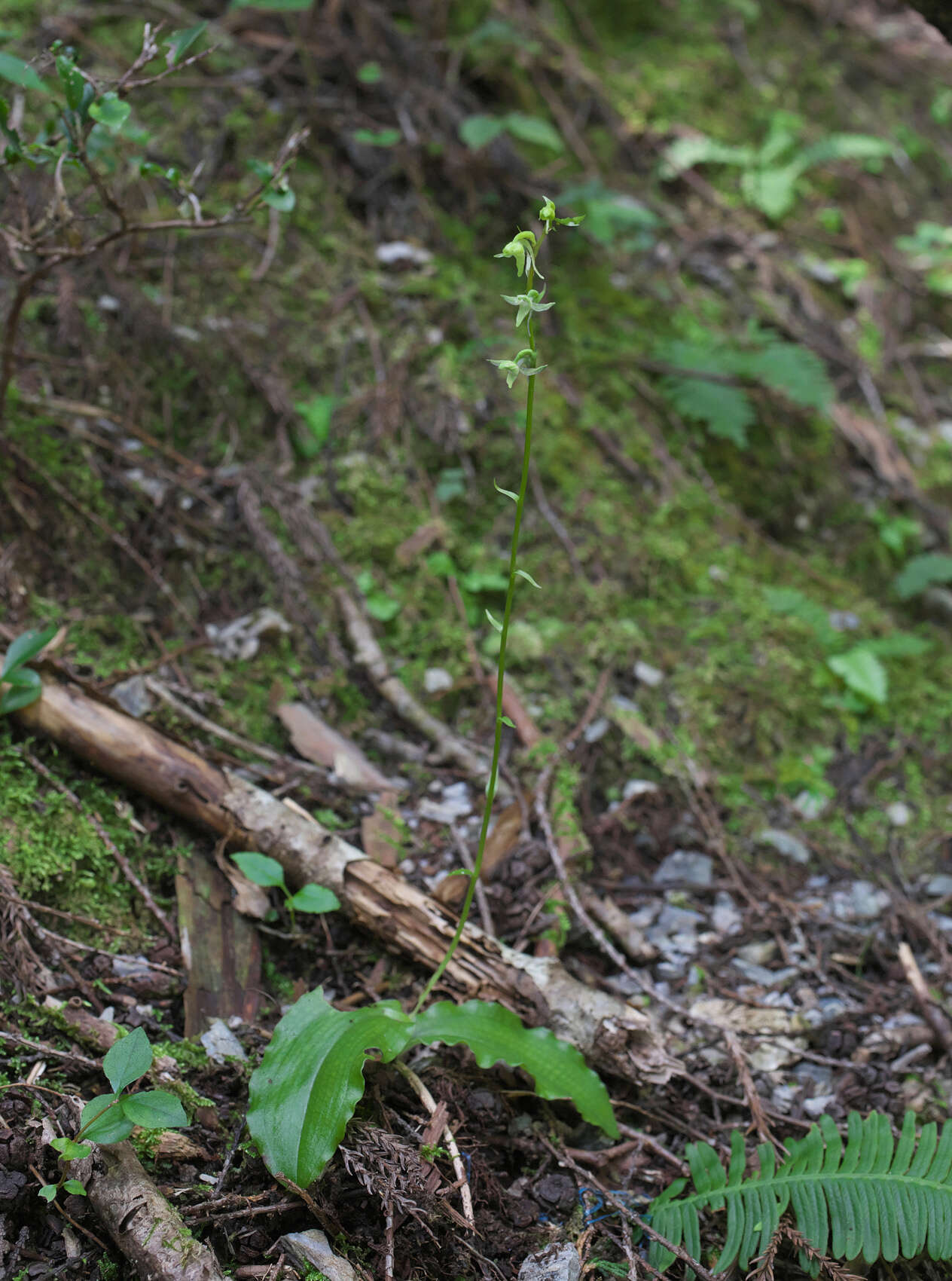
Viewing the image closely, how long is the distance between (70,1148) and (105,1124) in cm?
7

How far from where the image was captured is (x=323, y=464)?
382cm

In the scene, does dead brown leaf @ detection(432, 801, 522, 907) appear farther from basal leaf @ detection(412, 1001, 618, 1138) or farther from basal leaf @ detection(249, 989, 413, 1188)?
basal leaf @ detection(249, 989, 413, 1188)

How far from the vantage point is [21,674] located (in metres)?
2.43

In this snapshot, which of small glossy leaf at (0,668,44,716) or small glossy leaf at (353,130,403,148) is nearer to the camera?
small glossy leaf at (0,668,44,716)

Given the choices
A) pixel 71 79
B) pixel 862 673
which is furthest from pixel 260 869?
pixel 862 673

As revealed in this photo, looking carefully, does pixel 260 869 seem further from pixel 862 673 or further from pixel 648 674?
pixel 862 673

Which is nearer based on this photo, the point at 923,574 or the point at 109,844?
the point at 109,844

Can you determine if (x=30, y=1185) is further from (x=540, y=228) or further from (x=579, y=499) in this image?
(x=540, y=228)

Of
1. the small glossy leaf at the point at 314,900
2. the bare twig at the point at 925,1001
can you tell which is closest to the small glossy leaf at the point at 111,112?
the small glossy leaf at the point at 314,900

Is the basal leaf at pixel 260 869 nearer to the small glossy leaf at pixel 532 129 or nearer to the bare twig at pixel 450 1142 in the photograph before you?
the bare twig at pixel 450 1142

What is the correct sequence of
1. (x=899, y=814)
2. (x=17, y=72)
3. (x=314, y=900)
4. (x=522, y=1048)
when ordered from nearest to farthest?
1. (x=522, y=1048)
2. (x=314, y=900)
3. (x=17, y=72)
4. (x=899, y=814)

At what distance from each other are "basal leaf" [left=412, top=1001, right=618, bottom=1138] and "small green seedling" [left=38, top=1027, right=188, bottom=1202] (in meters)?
0.60

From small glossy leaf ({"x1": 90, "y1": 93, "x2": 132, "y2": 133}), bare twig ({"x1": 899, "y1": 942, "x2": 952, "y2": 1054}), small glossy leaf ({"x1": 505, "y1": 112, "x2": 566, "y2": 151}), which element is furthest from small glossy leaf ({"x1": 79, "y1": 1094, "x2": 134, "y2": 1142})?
small glossy leaf ({"x1": 505, "y1": 112, "x2": 566, "y2": 151})

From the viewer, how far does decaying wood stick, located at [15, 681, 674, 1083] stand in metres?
2.30
